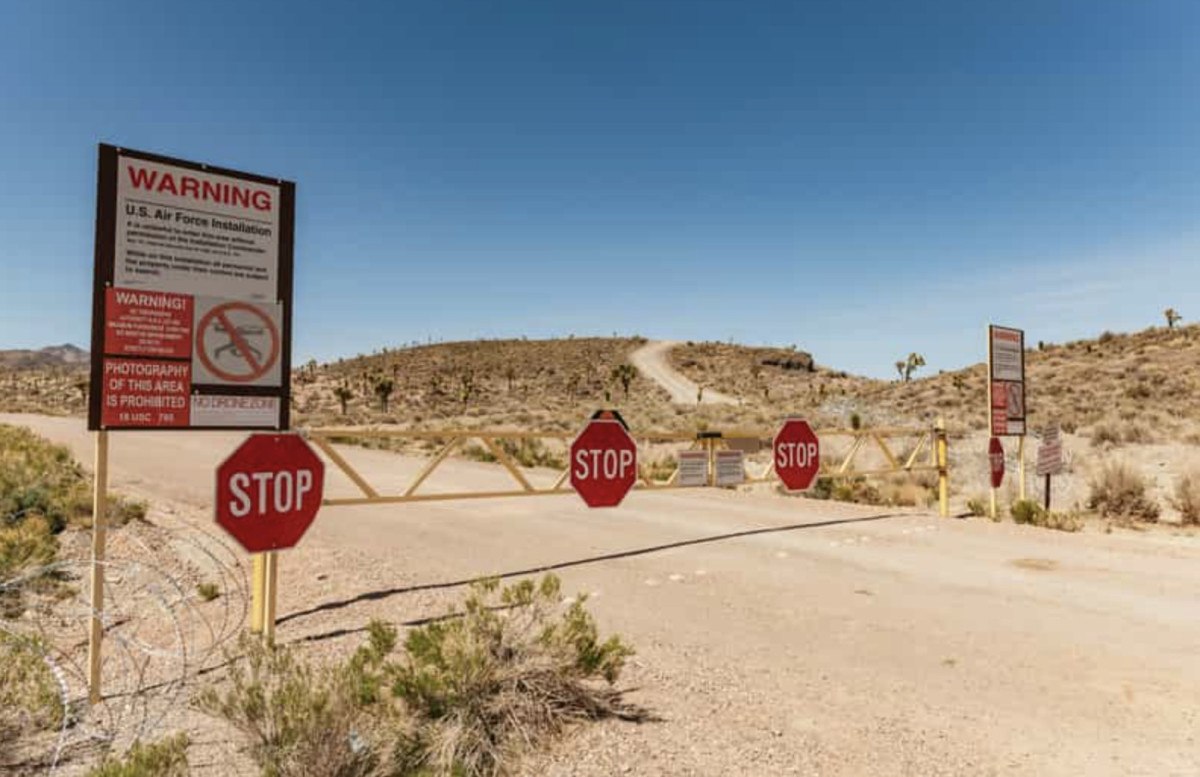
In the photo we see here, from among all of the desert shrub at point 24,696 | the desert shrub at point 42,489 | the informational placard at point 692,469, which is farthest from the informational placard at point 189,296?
the informational placard at point 692,469

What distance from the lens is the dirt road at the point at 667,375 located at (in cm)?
7198

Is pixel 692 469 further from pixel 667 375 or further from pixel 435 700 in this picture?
pixel 667 375

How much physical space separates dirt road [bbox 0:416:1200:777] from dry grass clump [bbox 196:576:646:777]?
0.28m

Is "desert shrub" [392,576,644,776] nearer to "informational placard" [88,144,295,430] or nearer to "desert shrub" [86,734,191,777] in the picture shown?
"desert shrub" [86,734,191,777]

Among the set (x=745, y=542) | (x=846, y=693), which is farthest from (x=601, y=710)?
(x=745, y=542)

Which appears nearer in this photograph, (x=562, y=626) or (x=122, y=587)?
(x=562, y=626)

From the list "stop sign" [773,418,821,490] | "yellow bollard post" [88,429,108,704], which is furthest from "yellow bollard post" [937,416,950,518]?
"yellow bollard post" [88,429,108,704]

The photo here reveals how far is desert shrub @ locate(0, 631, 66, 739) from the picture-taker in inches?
166

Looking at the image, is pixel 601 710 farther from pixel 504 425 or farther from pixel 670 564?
pixel 504 425

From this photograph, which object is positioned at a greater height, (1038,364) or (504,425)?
(1038,364)

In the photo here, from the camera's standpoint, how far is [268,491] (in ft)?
18.5

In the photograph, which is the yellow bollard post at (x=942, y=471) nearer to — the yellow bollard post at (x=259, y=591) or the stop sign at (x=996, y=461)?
the stop sign at (x=996, y=461)

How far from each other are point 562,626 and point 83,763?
9.00ft

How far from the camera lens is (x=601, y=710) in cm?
433
